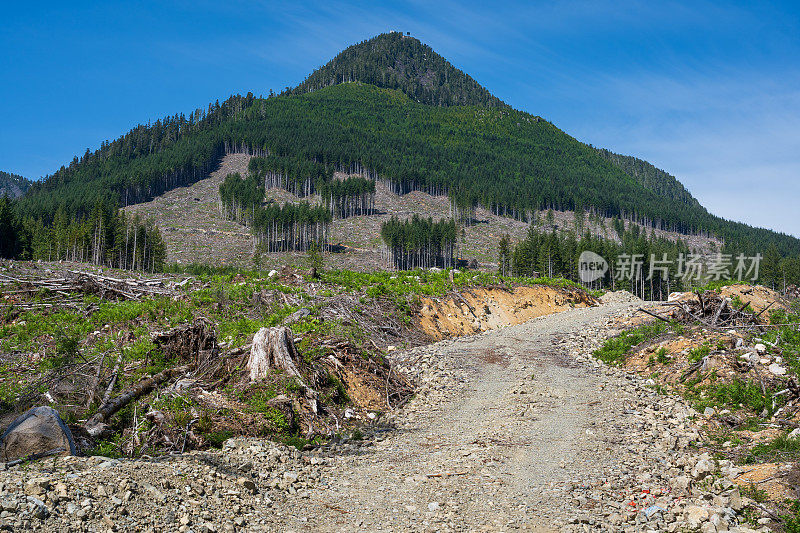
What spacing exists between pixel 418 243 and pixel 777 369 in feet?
345

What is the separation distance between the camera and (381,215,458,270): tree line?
117 metres

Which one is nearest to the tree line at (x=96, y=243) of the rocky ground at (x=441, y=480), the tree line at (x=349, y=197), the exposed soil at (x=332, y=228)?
the exposed soil at (x=332, y=228)

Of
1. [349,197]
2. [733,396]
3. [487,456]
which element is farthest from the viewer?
[349,197]

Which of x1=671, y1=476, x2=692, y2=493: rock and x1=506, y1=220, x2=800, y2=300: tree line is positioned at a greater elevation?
x1=506, y1=220, x2=800, y2=300: tree line

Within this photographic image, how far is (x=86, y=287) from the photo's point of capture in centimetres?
2352

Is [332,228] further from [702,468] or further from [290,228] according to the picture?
[702,468]

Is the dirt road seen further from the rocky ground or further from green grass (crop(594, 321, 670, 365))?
green grass (crop(594, 321, 670, 365))

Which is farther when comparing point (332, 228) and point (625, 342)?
point (332, 228)

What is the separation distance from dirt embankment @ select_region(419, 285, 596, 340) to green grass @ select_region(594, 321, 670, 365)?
852 centimetres

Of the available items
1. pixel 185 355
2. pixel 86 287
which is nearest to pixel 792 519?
pixel 185 355

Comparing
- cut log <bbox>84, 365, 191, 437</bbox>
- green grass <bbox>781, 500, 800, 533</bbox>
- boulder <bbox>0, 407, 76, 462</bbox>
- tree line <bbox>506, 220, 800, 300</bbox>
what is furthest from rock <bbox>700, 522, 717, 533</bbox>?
tree line <bbox>506, 220, 800, 300</bbox>

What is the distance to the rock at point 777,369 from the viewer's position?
13.3m

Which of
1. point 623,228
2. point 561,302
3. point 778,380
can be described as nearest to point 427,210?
point 623,228

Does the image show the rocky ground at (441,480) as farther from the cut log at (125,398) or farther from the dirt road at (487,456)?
the cut log at (125,398)
